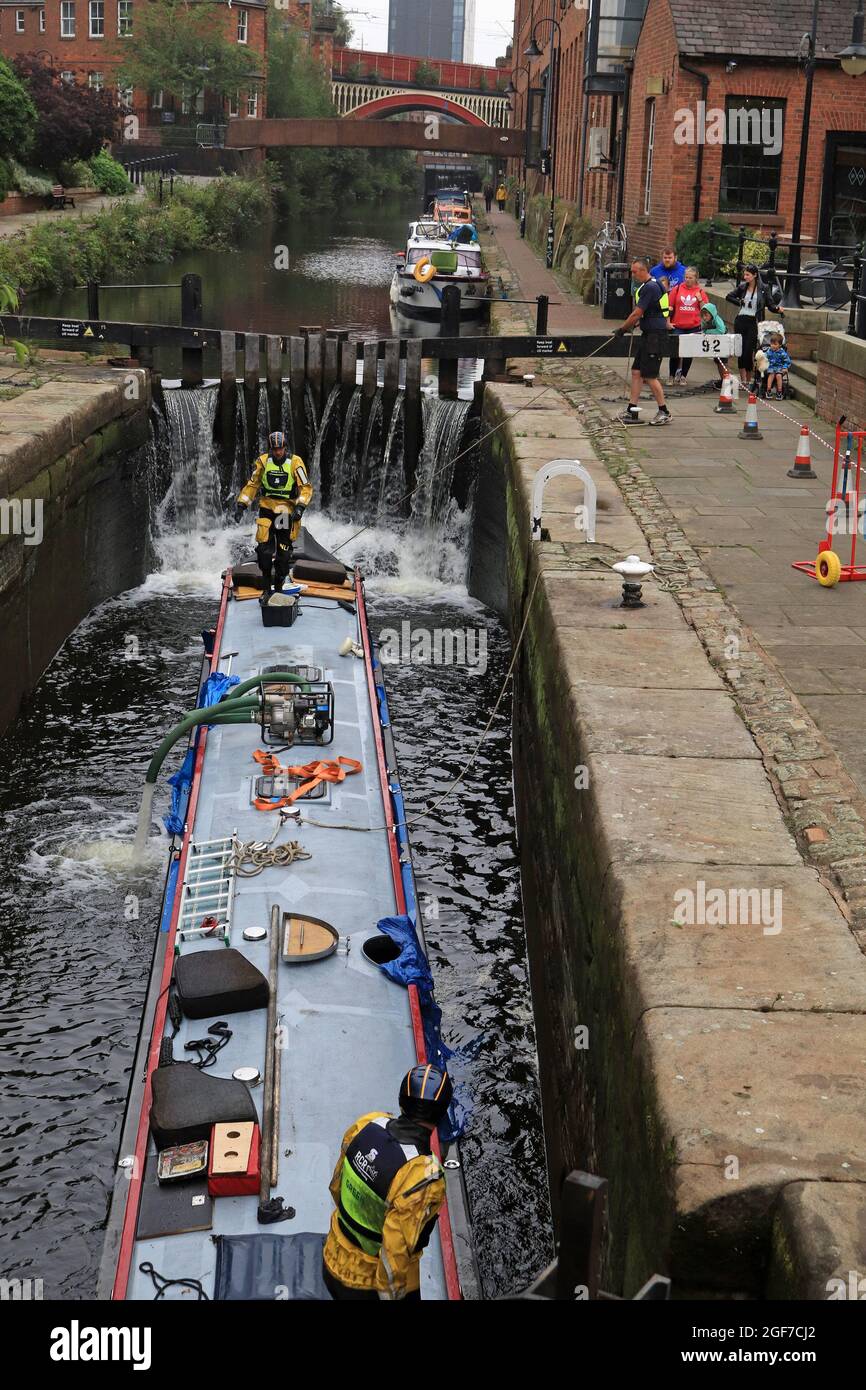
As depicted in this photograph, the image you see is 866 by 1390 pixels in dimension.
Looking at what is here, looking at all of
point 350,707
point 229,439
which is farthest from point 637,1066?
point 229,439

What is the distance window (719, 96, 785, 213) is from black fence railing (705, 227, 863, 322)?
105 centimetres

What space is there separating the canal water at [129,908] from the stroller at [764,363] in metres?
5.18

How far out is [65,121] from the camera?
165 feet

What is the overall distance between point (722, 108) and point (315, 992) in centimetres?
2310

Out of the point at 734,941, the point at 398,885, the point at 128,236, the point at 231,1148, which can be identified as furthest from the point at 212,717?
the point at 128,236

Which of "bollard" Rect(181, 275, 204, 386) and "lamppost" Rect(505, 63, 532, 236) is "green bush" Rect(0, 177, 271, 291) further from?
"lamppost" Rect(505, 63, 532, 236)

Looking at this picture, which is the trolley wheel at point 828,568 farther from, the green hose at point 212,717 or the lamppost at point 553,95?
the lamppost at point 553,95

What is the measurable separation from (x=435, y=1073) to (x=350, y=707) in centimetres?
643

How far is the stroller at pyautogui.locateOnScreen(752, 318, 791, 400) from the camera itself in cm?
2052

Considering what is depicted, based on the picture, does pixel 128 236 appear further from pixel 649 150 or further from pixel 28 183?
pixel 649 150

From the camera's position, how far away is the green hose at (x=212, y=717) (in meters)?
9.33

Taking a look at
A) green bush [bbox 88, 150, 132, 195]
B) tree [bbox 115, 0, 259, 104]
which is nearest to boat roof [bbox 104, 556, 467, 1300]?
green bush [bbox 88, 150, 132, 195]

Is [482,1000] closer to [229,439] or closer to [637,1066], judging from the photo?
[637,1066]
